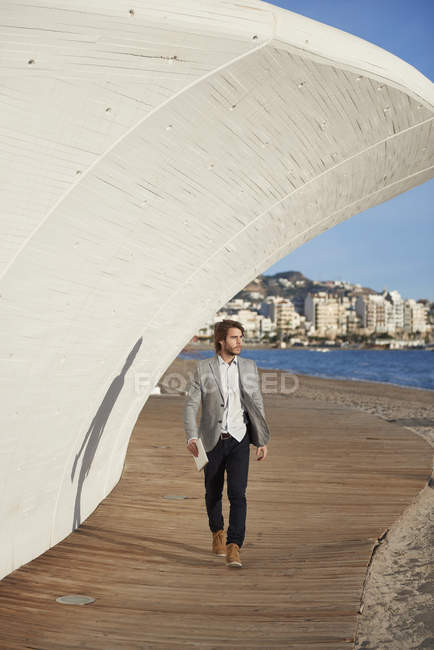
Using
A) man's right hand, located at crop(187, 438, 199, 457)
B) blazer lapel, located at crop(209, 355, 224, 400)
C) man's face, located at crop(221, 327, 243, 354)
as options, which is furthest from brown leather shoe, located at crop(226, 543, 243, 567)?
man's face, located at crop(221, 327, 243, 354)

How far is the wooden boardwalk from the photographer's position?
3715mm

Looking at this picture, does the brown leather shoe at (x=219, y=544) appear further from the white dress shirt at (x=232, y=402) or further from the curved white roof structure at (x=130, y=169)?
the curved white roof structure at (x=130, y=169)

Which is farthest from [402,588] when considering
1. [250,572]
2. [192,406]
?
[192,406]

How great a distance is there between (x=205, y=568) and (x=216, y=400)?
1.19 metres

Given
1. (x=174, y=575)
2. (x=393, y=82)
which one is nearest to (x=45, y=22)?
(x=393, y=82)

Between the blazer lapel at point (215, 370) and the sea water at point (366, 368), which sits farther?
the sea water at point (366, 368)

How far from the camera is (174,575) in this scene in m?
4.69

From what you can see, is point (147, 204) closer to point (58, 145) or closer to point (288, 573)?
point (58, 145)

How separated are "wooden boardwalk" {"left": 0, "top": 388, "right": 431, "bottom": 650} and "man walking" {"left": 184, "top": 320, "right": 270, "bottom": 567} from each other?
17.5 inches

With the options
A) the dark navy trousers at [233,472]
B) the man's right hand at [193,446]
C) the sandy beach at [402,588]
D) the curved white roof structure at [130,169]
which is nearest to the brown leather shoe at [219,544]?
the dark navy trousers at [233,472]

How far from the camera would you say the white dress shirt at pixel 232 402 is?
4766 mm

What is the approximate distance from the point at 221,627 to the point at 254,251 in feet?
12.0

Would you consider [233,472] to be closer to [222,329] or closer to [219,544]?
[219,544]

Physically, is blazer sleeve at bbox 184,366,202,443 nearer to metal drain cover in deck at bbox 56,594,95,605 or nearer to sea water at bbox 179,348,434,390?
metal drain cover in deck at bbox 56,594,95,605
